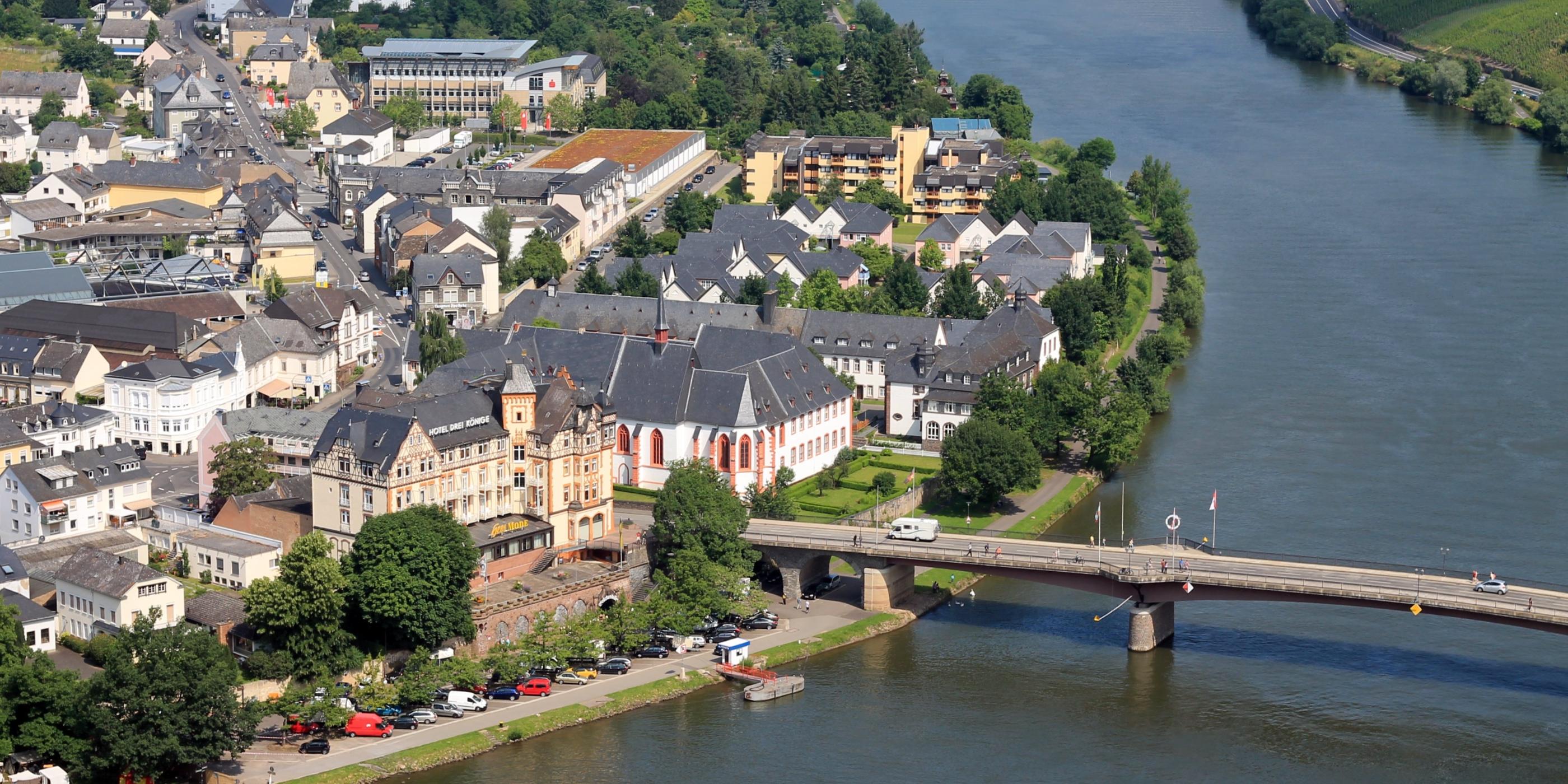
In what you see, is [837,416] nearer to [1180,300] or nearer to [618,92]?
[1180,300]

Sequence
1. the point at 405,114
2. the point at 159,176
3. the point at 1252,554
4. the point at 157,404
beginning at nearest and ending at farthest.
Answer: the point at 1252,554, the point at 157,404, the point at 159,176, the point at 405,114

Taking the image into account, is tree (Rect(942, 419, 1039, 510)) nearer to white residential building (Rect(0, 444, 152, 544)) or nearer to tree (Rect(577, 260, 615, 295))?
white residential building (Rect(0, 444, 152, 544))

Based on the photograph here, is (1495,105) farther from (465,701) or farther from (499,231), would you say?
(465,701)

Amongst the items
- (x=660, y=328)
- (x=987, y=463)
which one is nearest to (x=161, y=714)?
(x=660, y=328)

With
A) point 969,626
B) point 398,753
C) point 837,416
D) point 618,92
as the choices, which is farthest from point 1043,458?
point 618,92

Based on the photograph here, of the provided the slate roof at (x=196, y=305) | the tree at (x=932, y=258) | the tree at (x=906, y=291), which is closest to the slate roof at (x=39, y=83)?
the slate roof at (x=196, y=305)

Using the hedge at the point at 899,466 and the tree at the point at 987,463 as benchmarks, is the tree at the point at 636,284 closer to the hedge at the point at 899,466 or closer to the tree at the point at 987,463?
the hedge at the point at 899,466

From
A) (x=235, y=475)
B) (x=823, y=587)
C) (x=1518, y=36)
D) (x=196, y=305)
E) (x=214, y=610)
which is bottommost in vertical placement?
(x=823, y=587)
